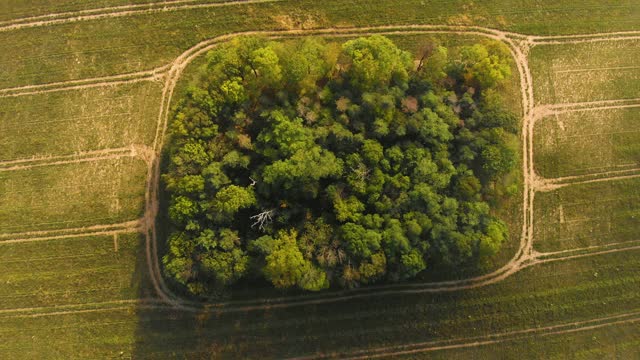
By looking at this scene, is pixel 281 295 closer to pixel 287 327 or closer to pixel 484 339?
pixel 287 327

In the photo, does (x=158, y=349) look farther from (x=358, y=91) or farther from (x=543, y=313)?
(x=543, y=313)

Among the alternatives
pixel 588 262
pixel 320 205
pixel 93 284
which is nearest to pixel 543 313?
pixel 588 262

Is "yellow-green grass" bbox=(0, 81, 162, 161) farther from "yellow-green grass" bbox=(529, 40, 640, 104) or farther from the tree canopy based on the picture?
"yellow-green grass" bbox=(529, 40, 640, 104)

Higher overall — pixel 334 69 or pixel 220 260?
pixel 334 69

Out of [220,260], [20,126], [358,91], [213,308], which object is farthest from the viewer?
[20,126]

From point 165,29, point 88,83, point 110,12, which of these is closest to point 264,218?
point 165,29

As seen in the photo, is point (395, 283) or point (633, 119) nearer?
point (395, 283)
